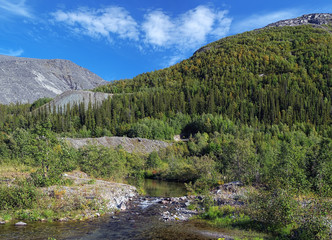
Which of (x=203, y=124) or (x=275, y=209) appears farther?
(x=203, y=124)

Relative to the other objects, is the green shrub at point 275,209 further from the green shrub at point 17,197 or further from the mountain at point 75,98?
the mountain at point 75,98

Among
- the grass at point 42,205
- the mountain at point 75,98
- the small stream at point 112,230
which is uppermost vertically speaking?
the mountain at point 75,98

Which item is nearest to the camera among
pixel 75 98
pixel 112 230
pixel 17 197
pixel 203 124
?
pixel 112 230

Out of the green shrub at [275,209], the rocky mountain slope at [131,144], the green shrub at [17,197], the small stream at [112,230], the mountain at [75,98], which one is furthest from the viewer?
the mountain at [75,98]

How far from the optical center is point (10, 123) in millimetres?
163625

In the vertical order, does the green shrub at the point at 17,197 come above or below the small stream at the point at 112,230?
above

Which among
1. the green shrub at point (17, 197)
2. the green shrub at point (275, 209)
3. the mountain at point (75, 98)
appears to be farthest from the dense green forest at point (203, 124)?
the green shrub at point (275, 209)

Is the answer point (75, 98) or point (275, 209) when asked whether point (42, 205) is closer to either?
point (275, 209)

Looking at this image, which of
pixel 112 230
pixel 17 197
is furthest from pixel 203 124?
pixel 112 230

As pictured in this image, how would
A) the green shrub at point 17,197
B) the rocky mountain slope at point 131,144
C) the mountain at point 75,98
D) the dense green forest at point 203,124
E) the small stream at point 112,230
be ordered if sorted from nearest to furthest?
the small stream at point 112,230
the green shrub at point 17,197
the dense green forest at point 203,124
the rocky mountain slope at point 131,144
the mountain at point 75,98

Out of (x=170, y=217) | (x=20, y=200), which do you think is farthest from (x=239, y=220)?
(x=20, y=200)

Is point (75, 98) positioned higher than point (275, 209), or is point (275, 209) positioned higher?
point (75, 98)

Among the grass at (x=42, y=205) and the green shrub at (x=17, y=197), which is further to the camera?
the green shrub at (x=17, y=197)

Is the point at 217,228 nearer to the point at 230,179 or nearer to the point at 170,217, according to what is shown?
the point at 170,217
